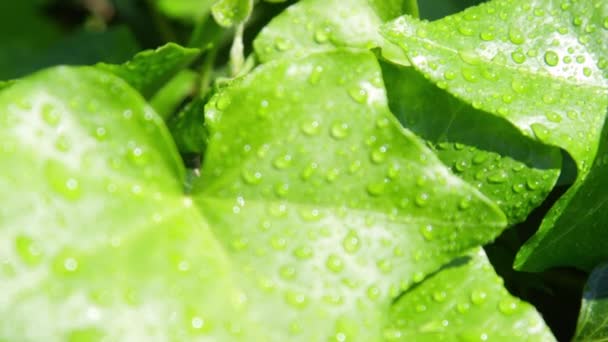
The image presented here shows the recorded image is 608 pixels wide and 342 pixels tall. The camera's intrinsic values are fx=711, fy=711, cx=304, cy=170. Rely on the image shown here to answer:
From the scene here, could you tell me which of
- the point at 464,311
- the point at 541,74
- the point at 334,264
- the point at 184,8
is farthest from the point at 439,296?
the point at 184,8

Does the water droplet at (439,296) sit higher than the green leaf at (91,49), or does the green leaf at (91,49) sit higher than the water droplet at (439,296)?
the water droplet at (439,296)

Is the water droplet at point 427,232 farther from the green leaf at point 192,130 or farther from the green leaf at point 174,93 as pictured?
the green leaf at point 174,93

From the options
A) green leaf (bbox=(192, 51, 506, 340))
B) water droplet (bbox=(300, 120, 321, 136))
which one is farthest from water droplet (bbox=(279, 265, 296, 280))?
water droplet (bbox=(300, 120, 321, 136))

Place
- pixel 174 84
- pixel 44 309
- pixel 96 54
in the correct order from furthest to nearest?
pixel 96 54 → pixel 174 84 → pixel 44 309

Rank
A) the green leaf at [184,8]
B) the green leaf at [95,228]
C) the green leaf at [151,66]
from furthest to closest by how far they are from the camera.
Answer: the green leaf at [184,8], the green leaf at [151,66], the green leaf at [95,228]

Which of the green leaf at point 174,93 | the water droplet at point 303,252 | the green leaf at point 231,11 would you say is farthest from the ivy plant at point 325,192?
the green leaf at point 174,93

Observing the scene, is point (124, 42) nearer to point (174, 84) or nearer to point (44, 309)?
point (174, 84)

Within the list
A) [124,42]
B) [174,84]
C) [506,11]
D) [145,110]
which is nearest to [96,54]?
[124,42]
